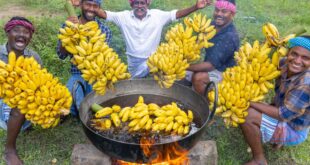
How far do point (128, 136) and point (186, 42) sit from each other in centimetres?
131

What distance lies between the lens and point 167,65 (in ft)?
11.9

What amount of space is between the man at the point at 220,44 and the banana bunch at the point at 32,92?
6.58ft

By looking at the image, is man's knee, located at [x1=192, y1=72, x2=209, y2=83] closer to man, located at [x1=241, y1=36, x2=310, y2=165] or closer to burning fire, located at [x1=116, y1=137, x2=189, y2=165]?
man, located at [x1=241, y1=36, x2=310, y2=165]

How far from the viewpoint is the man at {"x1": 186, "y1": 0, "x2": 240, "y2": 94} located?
4.68 metres

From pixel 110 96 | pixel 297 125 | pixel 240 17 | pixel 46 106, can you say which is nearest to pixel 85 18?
pixel 110 96

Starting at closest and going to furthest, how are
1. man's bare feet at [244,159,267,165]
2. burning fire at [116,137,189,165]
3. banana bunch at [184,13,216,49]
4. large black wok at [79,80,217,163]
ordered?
burning fire at [116,137,189,165] → large black wok at [79,80,217,163] → man's bare feet at [244,159,267,165] → banana bunch at [184,13,216,49]

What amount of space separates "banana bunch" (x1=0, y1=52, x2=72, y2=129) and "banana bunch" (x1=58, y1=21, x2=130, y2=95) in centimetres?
32

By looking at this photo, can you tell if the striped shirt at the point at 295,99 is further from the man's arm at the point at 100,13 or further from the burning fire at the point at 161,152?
the man's arm at the point at 100,13

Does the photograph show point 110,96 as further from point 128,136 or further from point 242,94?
point 242,94

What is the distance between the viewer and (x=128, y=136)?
3.45 metres

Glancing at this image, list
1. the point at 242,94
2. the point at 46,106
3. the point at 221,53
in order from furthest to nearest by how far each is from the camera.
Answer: the point at 221,53 < the point at 242,94 < the point at 46,106

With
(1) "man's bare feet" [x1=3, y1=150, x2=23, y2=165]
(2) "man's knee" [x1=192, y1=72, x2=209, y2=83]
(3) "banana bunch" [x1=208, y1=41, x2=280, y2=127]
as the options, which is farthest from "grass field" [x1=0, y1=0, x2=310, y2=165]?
(3) "banana bunch" [x1=208, y1=41, x2=280, y2=127]

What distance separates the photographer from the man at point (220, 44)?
468cm

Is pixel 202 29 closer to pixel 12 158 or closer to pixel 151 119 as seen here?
pixel 151 119
